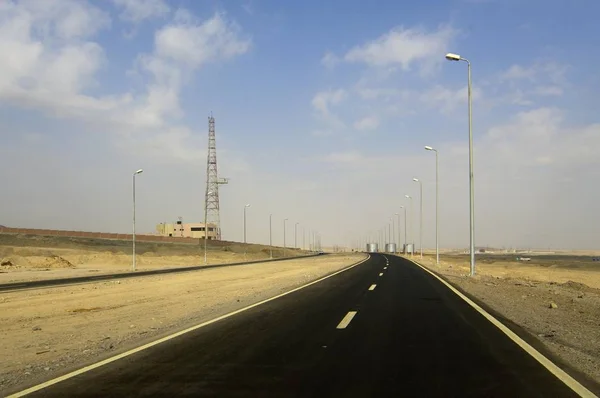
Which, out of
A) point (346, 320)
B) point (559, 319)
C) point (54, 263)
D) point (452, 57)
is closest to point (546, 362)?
point (346, 320)

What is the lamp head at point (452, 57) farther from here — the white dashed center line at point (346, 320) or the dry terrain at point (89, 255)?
the dry terrain at point (89, 255)

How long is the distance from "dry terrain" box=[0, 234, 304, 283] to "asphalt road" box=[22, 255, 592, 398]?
1556 inches

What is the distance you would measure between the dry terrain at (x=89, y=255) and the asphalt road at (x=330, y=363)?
3953 centimetres

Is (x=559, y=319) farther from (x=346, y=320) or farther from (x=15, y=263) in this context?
(x=15, y=263)

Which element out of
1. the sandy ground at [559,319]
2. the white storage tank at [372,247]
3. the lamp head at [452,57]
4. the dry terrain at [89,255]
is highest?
the lamp head at [452,57]

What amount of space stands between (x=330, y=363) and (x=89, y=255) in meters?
66.7

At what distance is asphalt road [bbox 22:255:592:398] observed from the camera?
6.52m

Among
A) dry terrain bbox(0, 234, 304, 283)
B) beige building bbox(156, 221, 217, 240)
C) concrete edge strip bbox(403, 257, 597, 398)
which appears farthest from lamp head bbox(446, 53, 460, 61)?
beige building bbox(156, 221, 217, 240)

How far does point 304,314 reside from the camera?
45.8 ft

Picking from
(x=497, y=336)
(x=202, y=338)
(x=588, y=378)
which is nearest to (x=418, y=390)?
(x=588, y=378)

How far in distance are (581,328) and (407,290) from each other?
1006 cm

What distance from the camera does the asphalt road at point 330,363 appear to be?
652 centimetres

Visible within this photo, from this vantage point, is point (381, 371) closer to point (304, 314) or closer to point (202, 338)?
point (202, 338)

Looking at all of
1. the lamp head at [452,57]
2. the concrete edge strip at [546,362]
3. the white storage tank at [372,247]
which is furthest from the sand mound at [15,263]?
the white storage tank at [372,247]
